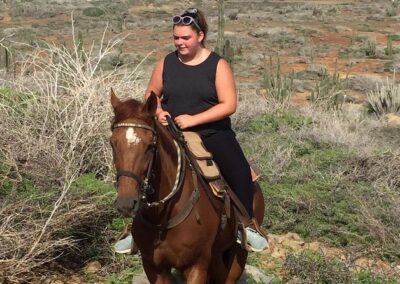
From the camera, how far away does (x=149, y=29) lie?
1628 inches

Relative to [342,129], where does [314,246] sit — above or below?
above

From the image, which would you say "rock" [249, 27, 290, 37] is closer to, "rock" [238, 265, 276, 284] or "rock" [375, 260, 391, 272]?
"rock" [375, 260, 391, 272]

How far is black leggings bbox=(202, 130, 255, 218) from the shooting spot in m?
3.92

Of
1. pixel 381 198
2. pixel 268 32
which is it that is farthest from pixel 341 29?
pixel 381 198

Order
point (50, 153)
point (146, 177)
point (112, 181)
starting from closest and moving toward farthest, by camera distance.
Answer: point (146, 177) < point (50, 153) < point (112, 181)

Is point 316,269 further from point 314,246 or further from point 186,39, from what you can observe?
point 186,39

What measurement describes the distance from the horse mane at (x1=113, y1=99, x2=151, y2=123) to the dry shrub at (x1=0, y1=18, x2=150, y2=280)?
1974mm

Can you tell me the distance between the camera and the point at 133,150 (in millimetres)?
2861

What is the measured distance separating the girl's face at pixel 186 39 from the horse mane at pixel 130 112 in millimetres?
795

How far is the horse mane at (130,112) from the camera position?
9.77ft

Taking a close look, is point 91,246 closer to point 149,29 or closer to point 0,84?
point 0,84

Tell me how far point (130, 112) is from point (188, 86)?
2.71 feet

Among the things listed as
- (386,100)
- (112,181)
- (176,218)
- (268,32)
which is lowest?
(268,32)

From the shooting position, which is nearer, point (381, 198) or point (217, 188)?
point (217, 188)
